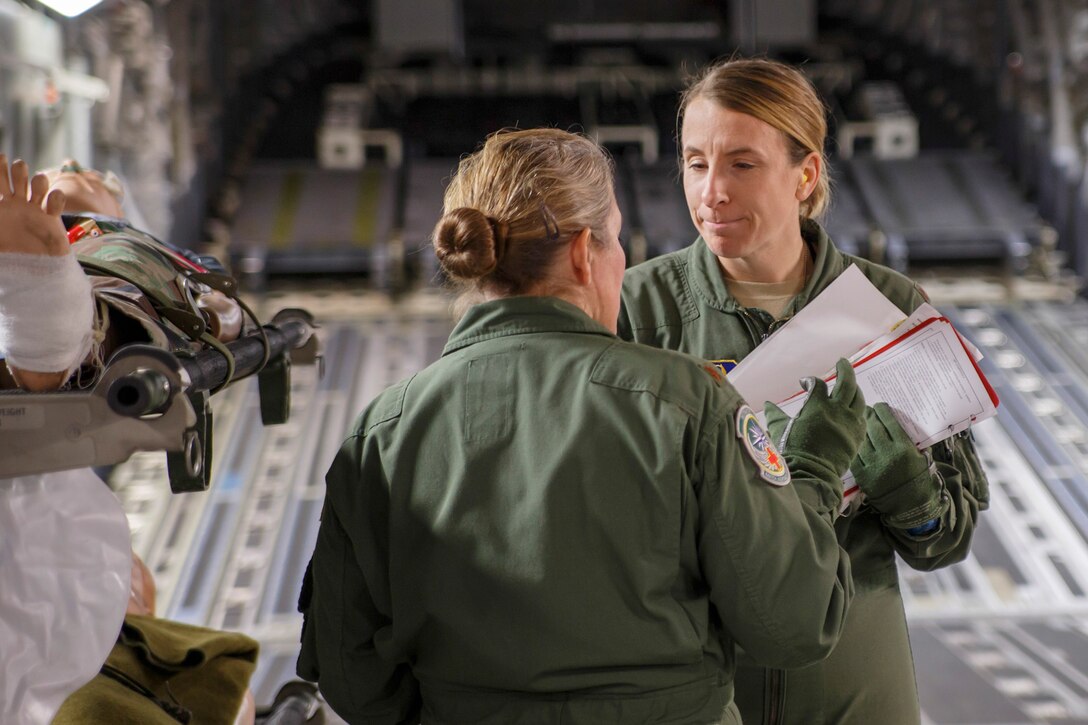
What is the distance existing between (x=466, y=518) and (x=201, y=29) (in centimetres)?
795

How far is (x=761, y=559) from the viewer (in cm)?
148

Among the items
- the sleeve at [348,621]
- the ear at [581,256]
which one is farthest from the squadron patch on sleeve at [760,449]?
the sleeve at [348,621]

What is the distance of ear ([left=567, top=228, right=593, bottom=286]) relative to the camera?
1.58 m

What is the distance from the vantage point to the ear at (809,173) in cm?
223

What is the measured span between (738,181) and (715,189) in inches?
1.7

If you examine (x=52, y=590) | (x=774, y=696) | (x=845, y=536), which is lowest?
(x=774, y=696)

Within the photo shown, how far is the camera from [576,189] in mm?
1585

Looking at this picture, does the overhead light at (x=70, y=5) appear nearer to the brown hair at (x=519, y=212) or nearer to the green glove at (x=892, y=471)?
the brown hair at (x=519, y=212)

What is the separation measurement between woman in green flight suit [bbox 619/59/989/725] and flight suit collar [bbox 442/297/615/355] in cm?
61

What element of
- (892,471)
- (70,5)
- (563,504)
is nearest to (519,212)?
(563,504)

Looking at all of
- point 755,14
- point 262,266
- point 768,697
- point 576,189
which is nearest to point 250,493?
point 262,266

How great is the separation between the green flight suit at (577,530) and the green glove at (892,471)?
310mm

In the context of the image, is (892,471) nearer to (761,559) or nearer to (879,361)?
(879,361)

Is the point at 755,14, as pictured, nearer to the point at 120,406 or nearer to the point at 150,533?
the point at 150,533
